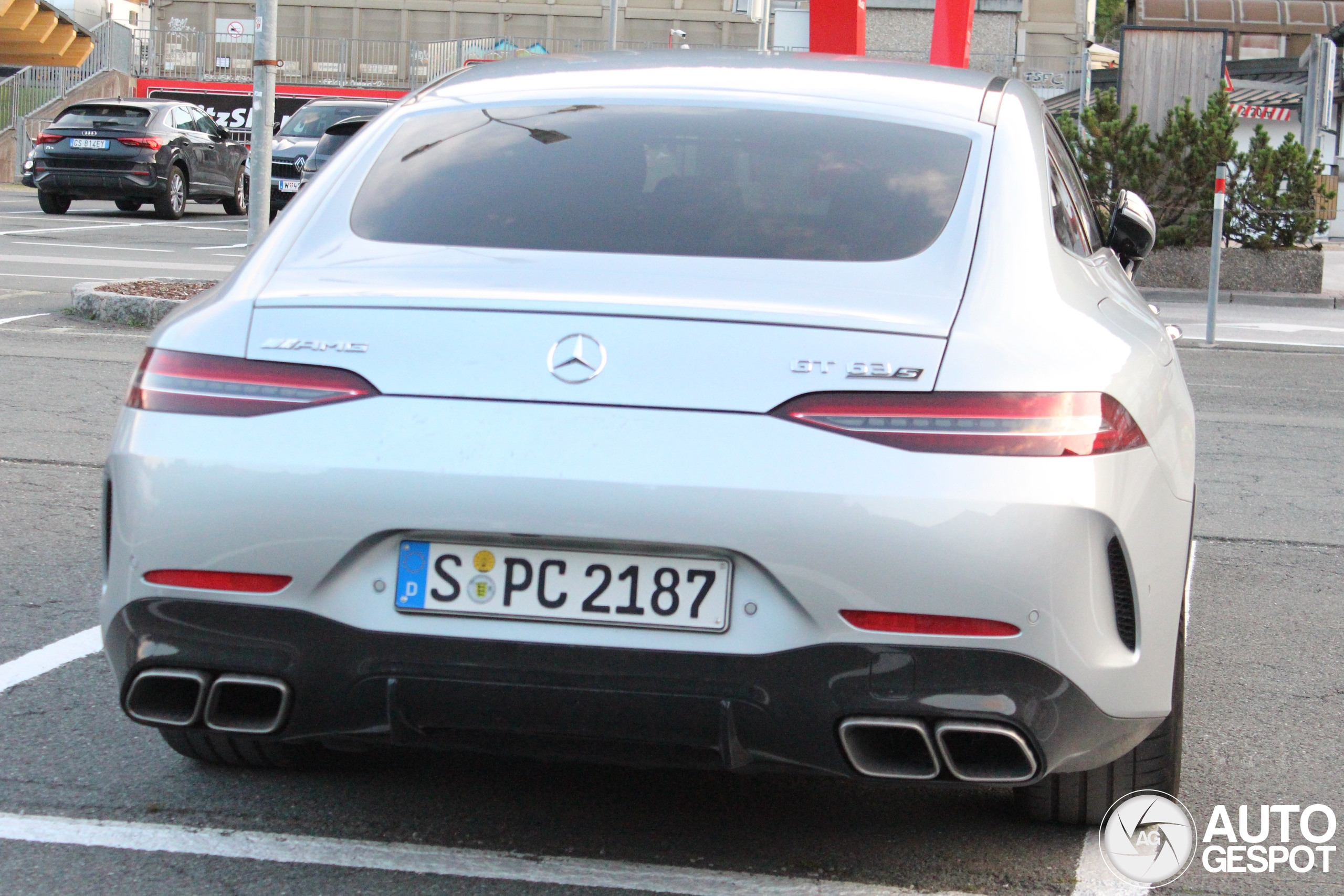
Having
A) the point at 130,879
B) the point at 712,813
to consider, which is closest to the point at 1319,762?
the point at 712,813

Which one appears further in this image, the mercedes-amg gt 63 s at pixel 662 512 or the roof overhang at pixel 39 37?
the roof overhang at pixel 39 37

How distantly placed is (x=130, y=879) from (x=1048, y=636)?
5.47 ft

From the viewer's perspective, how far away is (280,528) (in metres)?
2.58

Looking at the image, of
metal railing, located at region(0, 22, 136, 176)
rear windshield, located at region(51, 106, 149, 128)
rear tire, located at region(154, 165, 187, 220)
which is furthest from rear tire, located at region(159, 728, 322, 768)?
metal railing, located at region(0, 22, 136, 176)

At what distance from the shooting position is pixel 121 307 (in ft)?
37.5

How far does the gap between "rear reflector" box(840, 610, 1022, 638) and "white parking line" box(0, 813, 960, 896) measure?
2.15 feet

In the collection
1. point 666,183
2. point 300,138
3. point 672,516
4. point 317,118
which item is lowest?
point 672,516

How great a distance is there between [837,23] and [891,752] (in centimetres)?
1251

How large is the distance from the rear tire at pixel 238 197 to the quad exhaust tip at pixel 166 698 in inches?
924

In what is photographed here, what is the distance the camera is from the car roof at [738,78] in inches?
133

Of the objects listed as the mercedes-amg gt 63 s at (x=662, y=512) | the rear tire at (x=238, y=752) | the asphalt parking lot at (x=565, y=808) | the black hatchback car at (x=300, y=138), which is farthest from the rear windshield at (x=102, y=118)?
the mercedes-amg gt 63 s at (x=662, y=512)

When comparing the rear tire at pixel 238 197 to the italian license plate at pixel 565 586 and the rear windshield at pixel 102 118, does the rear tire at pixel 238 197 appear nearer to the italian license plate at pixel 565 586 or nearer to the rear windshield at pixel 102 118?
the rear windshield at pixel 102 118

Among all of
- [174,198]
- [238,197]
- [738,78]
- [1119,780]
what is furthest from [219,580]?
[238,197]

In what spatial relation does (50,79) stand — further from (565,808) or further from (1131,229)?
(565,808)
